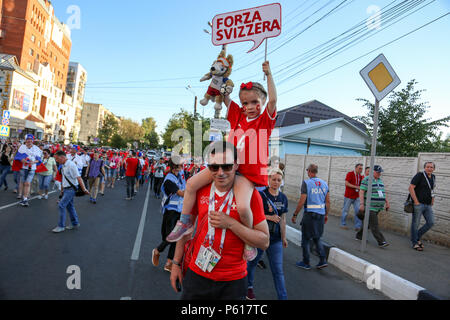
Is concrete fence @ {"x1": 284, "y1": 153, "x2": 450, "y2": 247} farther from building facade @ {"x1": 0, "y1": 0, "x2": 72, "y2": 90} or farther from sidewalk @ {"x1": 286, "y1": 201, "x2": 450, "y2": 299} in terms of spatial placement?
building facade @ {"x1": 0, "y1": 0, "x2": 72, "y2": 90}

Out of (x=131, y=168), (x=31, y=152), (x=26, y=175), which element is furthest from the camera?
(x=131, y=168)

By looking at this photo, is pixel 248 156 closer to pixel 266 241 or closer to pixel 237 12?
pixel 266 241

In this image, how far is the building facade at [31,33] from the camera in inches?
1767

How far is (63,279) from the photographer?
418cm

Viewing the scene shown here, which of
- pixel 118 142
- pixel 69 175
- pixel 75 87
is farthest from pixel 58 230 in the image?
pixel 75 87

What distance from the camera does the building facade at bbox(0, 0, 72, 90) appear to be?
4488 centimetres

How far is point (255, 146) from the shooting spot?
2316mm

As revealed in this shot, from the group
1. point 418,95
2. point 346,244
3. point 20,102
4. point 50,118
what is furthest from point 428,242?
point 50,118

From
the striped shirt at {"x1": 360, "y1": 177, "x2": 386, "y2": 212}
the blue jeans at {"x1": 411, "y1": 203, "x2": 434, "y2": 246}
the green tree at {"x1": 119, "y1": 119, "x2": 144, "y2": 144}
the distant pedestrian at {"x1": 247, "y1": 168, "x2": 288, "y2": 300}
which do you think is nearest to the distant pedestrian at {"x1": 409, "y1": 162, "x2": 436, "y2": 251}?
the blue jeans at {"x1": 411, "y1": 203, "x2": 434, "y2": 246}

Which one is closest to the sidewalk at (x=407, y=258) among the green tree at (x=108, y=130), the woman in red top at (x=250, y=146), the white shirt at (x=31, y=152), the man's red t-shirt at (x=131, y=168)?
the woman in red top at (x=250, y=146)

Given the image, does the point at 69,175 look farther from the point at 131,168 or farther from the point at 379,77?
the point at 379,77

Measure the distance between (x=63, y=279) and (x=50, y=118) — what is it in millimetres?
63379

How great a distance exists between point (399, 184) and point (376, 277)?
508 cm

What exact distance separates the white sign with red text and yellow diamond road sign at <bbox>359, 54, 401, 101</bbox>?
4.37 metres
